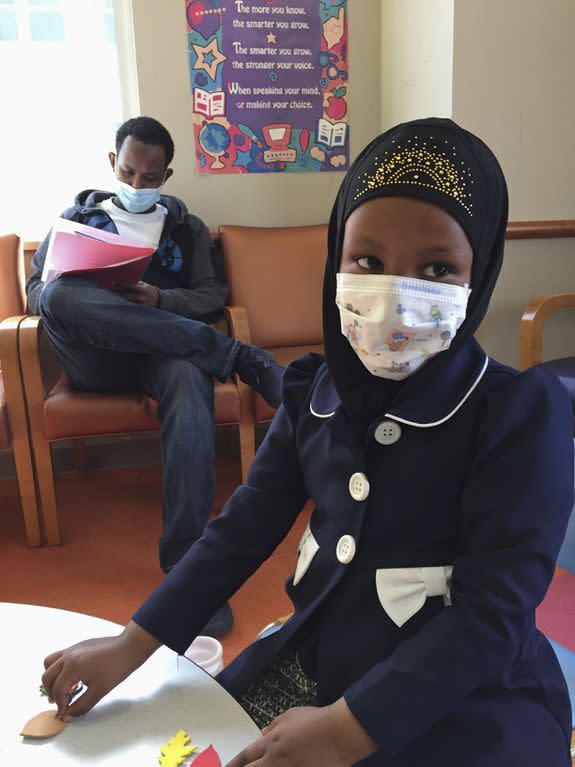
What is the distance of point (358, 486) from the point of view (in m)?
0.74

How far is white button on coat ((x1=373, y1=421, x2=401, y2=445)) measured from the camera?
0.74 m

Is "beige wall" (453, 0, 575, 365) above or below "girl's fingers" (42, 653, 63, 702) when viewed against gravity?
above

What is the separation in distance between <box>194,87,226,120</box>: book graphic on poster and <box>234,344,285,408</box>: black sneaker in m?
1.09

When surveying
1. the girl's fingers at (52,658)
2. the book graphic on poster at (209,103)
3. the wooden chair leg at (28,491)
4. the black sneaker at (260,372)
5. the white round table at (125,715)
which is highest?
the book graphic on poster at (209,103)

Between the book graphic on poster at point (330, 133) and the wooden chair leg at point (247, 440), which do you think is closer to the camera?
the wooden chair leg at point (247, 440)

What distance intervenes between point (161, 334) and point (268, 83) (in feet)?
4.10

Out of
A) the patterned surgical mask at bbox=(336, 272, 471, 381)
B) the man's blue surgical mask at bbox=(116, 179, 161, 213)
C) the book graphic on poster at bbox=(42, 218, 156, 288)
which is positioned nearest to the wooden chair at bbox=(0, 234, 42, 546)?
the book graphic on poster at bbox=(42, 218, 156, 288)

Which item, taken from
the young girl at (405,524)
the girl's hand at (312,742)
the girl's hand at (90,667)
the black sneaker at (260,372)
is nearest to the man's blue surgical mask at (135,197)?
the black sneaker at (260,372)

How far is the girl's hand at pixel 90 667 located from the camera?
639 mm

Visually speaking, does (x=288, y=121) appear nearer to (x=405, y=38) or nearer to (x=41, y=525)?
(x=405, y=38)

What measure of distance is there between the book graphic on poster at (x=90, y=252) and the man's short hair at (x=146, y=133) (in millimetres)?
431

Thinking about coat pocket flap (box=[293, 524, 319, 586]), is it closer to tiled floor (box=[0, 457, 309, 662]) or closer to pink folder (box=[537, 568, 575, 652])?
pink folder (box=[537, 568, 575, 652])

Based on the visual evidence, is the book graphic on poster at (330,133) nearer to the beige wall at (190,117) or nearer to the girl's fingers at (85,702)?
the beige wall at (190,117)

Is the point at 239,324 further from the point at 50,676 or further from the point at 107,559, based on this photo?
the point at 50,676
